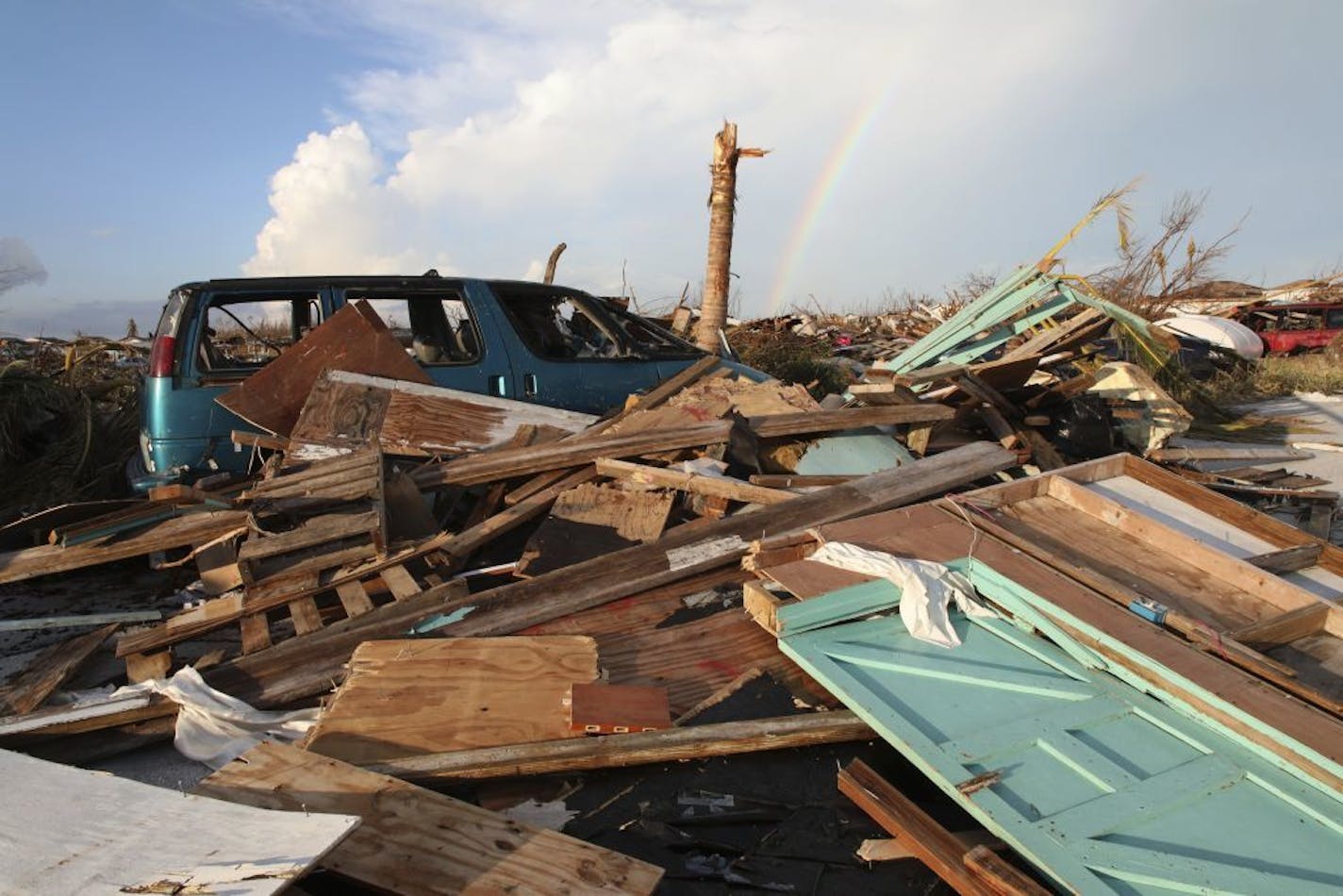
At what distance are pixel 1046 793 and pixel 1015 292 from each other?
18.6ft

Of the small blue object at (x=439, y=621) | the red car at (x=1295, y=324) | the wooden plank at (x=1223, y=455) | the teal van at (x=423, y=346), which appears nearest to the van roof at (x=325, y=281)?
the teal van at (x=423, y=346)

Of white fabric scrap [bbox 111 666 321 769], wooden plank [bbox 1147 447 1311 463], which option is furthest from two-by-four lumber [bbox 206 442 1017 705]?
wooden plank [bbox 1147 447 1311 463]

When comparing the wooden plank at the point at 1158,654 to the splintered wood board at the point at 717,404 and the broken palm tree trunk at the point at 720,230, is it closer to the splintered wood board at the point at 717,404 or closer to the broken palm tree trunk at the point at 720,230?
the splintered wood board at the point at 717,404

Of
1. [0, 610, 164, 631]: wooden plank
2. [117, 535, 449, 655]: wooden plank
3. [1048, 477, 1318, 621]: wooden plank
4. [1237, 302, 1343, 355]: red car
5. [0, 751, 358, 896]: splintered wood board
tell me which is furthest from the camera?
[1237, 302, 1343, 355]: red car

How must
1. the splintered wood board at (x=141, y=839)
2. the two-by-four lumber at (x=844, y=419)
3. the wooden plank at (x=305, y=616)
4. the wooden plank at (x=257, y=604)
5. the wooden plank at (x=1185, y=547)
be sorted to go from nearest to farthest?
the splintered wood board at (x=141, y=839) → the wooden plank at (x=1185, y=547) → the wooden plank at (x=257, y=604) → the wooden plank at (x=305, y=616) → the two-by-four lumber at (x=844, y=419)

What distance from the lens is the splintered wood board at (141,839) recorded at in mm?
1901

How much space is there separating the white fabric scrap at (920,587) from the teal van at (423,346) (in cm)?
301

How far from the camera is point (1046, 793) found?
2.60 meters

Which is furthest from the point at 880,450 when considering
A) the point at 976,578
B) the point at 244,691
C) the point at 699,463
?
the point at 244,691

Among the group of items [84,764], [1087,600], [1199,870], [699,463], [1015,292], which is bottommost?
[84,764]

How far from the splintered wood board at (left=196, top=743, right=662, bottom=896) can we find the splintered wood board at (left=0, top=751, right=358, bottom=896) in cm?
16

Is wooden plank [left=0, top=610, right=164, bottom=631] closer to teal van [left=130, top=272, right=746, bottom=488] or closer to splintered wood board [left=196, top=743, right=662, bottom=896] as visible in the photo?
teal van [left=130, top=272, right=746, bottom=488]

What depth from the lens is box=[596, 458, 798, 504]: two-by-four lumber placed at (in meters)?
4.95

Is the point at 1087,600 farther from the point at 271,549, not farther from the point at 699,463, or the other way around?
the point at 271,549
